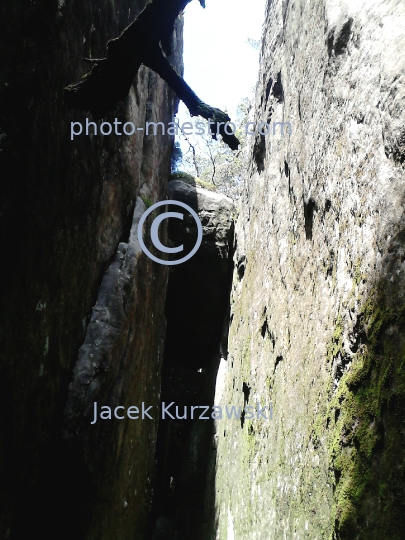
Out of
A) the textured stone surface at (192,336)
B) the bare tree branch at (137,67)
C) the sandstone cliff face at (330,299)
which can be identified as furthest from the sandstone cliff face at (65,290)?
the textured stone surface at (192,336)

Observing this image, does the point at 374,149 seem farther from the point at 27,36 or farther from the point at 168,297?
the point at 168,297

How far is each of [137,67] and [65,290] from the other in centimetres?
194

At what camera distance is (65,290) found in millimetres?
3834

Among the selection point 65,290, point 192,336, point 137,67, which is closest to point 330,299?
point 137,67

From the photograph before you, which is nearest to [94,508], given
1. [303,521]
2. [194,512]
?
[303,521]

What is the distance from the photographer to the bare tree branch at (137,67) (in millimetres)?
2785

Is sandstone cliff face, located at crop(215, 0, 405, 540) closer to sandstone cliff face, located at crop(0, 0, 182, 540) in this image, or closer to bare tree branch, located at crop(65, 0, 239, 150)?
bare tree branch, located at crop(65, 0, 239, 150)

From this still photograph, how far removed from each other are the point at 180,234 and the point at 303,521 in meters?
6.13

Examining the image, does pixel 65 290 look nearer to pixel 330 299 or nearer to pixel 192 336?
pixel 330 299

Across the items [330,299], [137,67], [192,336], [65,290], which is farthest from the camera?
[192,336]

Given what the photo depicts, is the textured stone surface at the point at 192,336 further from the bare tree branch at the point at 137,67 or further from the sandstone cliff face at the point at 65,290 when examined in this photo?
the bare tree branch at the point at 137,67

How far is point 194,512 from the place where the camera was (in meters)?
7.19

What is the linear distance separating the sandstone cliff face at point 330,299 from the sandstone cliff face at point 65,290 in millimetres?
1490

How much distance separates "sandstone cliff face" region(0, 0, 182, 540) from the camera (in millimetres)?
2865
